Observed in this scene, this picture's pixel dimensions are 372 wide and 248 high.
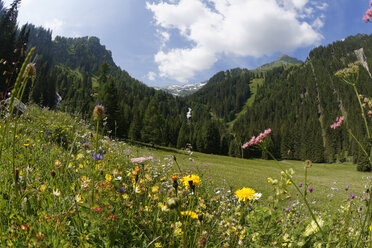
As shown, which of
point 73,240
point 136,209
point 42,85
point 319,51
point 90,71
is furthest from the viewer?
point 90,71

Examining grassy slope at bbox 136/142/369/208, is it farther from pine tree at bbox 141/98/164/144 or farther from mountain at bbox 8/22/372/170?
mountain at bbox 8/22/372/170

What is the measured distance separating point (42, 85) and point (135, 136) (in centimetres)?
4082

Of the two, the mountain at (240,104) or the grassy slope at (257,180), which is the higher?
the mountain at (240,104)

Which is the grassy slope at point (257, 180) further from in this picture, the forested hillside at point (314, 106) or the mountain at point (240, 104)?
the forested hillside at point (314, 106)

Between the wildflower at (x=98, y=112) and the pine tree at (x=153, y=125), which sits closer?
the wildflower at (x=98, y=112)

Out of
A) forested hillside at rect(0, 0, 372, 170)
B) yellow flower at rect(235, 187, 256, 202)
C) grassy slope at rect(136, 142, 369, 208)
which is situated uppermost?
forested hillside at rect(0, 0, 372, 170)

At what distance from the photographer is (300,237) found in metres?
1.75

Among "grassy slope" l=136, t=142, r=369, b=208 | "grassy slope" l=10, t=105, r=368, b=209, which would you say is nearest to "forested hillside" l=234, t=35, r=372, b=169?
"grassy slope" l=136, t=142, r=369, b=208

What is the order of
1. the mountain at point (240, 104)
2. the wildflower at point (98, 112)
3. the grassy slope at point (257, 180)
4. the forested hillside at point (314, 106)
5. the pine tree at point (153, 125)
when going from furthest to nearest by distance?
the forested hillside at point (314, 106), the mountain at point (240, 104), the pine tree at point (153, 125), the grassy slope at point (257, 180), the wildflower at point (98, 112)

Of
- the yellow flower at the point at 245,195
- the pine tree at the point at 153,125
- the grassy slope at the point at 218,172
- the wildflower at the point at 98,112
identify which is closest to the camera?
the wildflower at the point at 98,112

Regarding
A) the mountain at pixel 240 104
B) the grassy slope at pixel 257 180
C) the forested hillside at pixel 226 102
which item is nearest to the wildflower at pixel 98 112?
the grassy slope at pixel 257 180

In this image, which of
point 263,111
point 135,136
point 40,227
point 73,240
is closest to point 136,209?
point 73,240

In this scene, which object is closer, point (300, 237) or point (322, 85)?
point (300, 237)

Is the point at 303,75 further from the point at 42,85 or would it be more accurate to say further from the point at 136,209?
the point at 136,209
